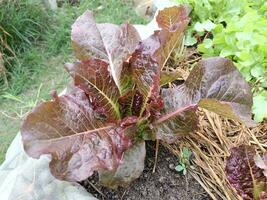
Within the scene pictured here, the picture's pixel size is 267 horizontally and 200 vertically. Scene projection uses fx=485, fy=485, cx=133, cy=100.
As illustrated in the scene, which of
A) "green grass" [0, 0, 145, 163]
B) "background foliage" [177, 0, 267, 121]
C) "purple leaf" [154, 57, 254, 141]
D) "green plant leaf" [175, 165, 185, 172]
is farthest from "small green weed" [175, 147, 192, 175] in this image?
"green grass" [0, 0, 145, 163]

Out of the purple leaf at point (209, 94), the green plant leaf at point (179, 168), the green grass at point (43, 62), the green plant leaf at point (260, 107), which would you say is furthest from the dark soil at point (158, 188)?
the green grass at point (43, 62)

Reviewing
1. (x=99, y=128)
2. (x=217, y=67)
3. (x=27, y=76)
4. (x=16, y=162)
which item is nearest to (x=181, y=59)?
(x=217, y=67)

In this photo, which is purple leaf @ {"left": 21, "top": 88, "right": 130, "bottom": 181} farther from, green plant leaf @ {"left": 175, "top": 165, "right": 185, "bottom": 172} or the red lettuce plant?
green plant leaf @ {"left": 175, "top": 165, "right": 185, "bottom": 172}

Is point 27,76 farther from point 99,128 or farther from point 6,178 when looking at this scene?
point 99,128

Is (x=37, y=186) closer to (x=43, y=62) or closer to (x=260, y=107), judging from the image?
(x=260, y=107)

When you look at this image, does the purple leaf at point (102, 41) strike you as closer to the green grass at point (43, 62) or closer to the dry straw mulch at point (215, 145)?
the dry straw mulch at point (215, 145)

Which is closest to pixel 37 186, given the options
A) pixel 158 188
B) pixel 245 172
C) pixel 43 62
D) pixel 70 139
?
pixel 70 139
